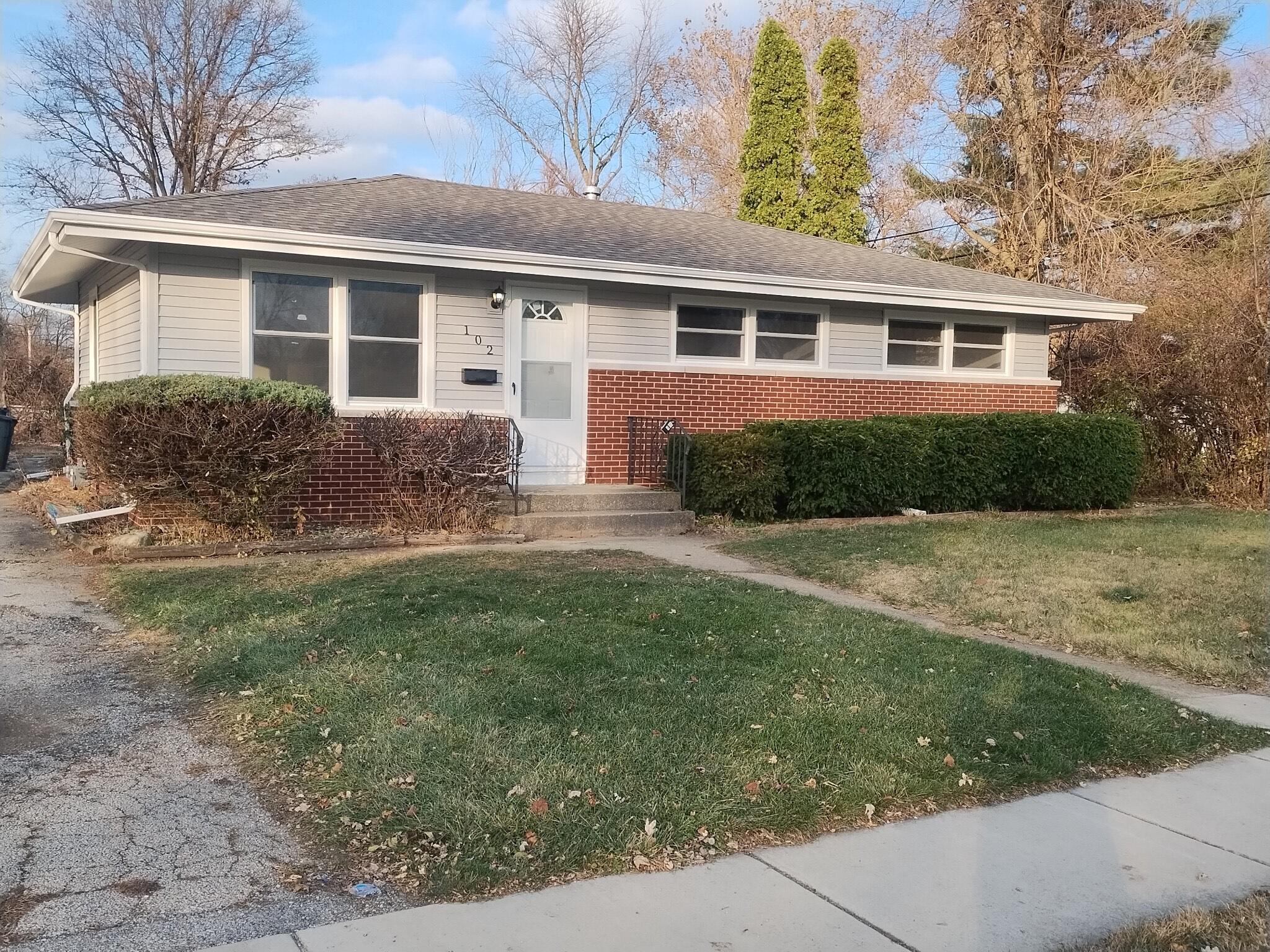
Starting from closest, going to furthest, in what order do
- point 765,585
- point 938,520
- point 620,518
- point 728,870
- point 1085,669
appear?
1. point 728,870
2. point 1085,669
3. point 765,585
4. point 620,518
5. point 938,520

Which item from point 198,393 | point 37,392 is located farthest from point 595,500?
point 37,392

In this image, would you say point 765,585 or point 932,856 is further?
point 765,585

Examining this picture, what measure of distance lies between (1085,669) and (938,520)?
619 centimetres

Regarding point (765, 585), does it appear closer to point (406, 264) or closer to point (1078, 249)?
point (406, 264)

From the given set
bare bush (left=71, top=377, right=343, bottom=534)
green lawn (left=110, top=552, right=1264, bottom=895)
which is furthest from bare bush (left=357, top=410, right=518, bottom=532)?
green lawn (left=110, top=552, right=1264, bottom=895)

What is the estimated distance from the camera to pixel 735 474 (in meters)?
11.4

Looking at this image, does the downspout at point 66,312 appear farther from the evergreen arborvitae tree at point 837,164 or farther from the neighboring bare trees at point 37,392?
the evergreen arborvitae tree at point 837,164

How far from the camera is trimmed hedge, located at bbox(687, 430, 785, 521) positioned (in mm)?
11414

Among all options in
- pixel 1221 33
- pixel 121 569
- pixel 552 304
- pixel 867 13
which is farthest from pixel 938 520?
pixel 867 13

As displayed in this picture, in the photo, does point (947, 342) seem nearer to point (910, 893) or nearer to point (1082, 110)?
point (1082, 110)

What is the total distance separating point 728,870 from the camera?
135 inches

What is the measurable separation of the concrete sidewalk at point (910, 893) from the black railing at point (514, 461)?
7323 millimetres

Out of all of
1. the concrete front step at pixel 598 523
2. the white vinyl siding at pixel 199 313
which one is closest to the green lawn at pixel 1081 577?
the concrete front step at pixel 598 523

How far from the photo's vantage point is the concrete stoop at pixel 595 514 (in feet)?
34.5
